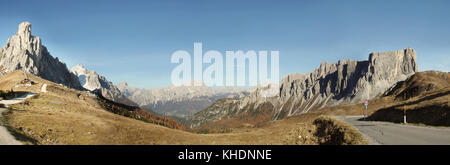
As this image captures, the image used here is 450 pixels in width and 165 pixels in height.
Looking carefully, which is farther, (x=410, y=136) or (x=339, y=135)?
(x=339, y=135)

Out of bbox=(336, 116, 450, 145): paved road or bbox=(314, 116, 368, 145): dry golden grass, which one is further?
bbox=(314, 116, 368, 145): dry golden grass

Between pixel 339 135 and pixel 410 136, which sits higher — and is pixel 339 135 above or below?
below

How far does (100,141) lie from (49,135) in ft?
16.5

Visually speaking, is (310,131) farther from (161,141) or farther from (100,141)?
(100,141)

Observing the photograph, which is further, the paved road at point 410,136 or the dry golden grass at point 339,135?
the dry golden grass at point 339,135
